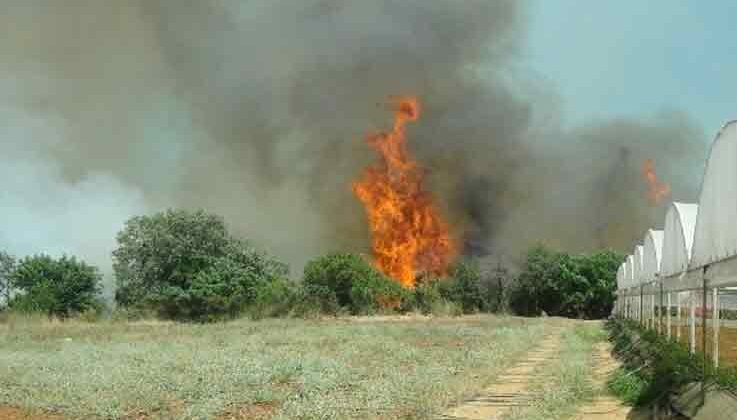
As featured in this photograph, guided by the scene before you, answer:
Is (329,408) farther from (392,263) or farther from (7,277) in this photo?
(7,277)

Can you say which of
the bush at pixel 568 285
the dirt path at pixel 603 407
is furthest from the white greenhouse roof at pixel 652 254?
the bush at pixel 568 285

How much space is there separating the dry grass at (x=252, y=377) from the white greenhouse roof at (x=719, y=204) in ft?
15.6

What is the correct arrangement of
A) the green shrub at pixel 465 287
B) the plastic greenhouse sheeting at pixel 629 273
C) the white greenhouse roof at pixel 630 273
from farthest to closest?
the green shrub at pixel 465 287
the white greenhouse roof at pixel 630 273
the plastic greenhouse sheeting at pixel 629 273

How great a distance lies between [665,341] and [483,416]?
6.65m

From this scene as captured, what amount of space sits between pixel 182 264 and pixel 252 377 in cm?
5308

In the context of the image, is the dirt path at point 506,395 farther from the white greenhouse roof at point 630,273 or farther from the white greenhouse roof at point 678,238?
the white greenhouse roof at point 630,273

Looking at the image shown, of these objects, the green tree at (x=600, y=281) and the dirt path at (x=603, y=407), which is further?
the green tree at (x=600, y=281)

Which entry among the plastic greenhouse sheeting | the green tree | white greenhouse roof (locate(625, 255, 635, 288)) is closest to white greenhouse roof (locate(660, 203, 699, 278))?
the plastic greenhouse sheeting

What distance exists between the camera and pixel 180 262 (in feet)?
228

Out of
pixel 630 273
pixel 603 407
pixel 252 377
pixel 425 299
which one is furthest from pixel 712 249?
pixel 425 299

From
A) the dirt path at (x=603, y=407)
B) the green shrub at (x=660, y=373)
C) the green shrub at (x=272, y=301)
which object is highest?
the green shrub at (x=272, y=301)

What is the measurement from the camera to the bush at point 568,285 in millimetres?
72875

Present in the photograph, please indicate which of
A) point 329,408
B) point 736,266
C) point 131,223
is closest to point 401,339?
point 329,408

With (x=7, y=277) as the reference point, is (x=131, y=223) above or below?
above
